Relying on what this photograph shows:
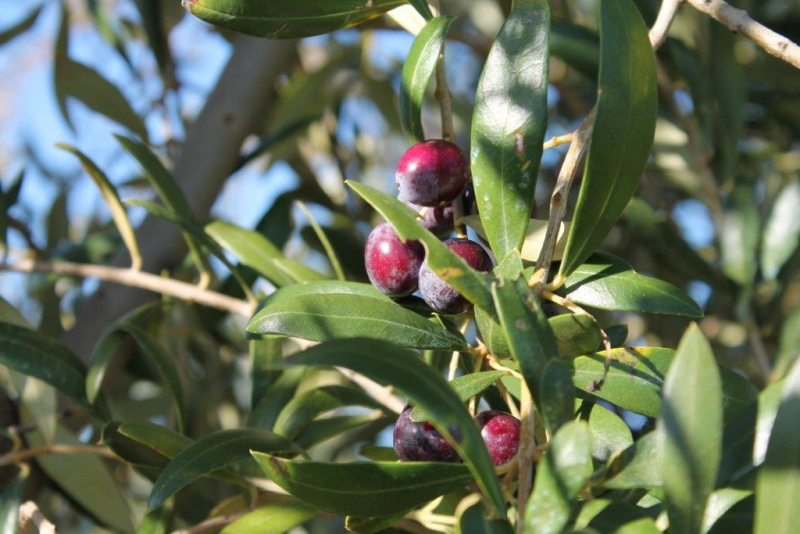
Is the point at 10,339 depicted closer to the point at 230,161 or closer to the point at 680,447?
the point at 230,161

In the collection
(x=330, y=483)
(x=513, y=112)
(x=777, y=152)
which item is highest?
(x=513, y=112)

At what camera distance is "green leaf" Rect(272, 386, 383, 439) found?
84 cm

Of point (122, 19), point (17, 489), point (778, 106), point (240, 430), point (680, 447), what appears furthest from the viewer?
point (122, 19)

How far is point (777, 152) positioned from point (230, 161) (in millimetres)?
1119

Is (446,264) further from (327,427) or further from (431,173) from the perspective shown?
(327,427)


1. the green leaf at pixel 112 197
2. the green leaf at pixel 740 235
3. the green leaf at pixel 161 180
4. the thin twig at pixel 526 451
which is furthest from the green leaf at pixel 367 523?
the green leaf at pixel 740 235

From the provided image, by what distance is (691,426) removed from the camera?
439 millimetres

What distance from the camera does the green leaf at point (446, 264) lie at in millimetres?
490

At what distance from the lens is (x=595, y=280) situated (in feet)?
1.99

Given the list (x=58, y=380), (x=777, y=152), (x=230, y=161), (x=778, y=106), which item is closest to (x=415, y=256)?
(x=58, y=380)

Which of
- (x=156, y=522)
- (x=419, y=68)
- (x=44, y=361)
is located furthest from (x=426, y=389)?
(x=44, y=361)

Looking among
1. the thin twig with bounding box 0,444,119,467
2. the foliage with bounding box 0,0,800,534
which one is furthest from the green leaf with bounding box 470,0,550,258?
the thin twig with bounding box 0,444,119,467

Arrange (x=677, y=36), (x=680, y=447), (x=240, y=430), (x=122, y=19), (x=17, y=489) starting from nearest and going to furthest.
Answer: (x=680, y=447), (x=240, y=430), (x=17, y=489), (x=677, y=36), (x=122, y=19)

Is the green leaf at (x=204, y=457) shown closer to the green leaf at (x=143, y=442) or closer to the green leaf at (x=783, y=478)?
the green leaf at (x=143, y=442)
